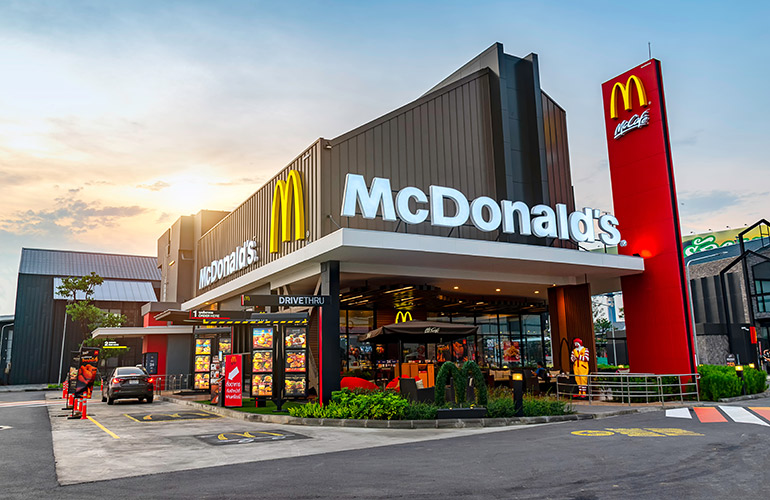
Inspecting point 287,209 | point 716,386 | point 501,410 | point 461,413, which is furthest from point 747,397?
point 287,209

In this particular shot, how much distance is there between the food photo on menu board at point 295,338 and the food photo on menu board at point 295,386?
94cm

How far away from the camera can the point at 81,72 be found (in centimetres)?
1567

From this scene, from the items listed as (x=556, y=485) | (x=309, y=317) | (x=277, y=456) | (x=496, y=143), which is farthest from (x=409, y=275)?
(x=556, y=485)

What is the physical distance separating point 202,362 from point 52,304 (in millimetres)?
36255

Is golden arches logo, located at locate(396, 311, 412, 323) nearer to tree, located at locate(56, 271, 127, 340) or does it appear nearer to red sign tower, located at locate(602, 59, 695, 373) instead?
red sign tower, located at locate(602, 59, 695, 373)

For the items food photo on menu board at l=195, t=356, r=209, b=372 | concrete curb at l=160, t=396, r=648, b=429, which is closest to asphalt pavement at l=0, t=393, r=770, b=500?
concrete curb at l=160, t=396, r=648, b=429

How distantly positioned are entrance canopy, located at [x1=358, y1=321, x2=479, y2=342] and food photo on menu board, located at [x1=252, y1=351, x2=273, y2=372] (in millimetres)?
3379

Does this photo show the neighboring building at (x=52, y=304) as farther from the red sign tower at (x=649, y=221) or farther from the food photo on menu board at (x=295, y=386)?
the red sign tower at (x=649, y=221)

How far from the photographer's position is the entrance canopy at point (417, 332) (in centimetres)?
1900

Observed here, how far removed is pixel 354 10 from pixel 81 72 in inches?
302

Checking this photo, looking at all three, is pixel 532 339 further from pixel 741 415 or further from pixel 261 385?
pixel 261 385

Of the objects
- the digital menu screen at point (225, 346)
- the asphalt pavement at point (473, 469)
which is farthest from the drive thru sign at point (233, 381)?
the asphalt pavement at point (473, 469)

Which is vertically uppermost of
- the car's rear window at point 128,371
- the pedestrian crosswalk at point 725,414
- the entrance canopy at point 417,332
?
the entrance canopy at point 417,332

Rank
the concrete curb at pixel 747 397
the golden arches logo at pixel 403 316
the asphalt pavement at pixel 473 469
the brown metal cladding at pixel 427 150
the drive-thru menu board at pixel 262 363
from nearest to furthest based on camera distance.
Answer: the asphalt pavement at pixel 473 469 → the drive-thru menu board at pixel 262 363 → the concrete curb at pixel 747 397 → the brown metal cladding at pixel 427 150 → the golden arches logo at pixel 403 316
